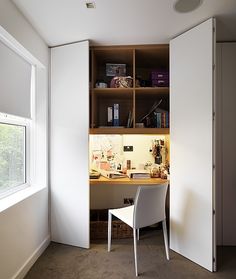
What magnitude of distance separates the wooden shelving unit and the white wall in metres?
0.57

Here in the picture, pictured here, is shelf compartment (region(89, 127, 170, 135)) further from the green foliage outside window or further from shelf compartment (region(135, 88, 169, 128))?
the green foliage outside window

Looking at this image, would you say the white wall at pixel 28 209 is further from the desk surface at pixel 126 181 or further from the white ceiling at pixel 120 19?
the desk surface at pixel 126 181

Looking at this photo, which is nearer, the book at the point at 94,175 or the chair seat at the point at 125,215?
A: the chair seat at the point at 125,215

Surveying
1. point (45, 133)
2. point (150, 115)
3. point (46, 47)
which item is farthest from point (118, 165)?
point (46, 47)

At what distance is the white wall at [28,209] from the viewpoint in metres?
1.69

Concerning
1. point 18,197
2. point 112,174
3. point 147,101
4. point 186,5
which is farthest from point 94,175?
point 186,5

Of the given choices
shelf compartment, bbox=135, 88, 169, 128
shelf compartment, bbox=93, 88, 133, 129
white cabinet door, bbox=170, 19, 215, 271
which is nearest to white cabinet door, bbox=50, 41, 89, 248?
shelf compartment, bbox=93, 88, 133, 129

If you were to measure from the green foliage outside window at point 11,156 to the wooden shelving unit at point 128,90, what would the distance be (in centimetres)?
78

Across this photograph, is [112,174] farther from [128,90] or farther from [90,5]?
[90,5]

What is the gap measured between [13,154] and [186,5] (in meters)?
2.04

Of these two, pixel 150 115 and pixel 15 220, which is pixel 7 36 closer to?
pixel 15 220

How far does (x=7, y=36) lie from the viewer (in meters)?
1.75

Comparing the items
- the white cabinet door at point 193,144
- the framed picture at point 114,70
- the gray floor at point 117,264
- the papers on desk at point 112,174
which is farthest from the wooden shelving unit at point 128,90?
the gray floor at point 117,264

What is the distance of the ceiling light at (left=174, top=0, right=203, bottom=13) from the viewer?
5.72 feet
